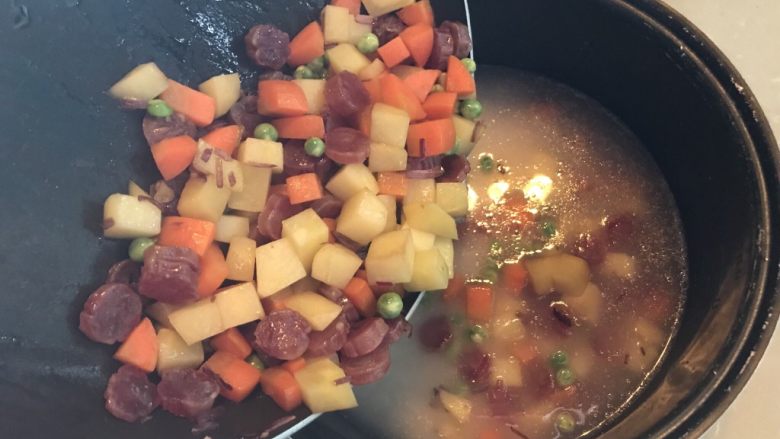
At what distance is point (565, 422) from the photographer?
75.9 inches

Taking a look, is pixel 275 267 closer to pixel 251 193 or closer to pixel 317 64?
pixel 251 193

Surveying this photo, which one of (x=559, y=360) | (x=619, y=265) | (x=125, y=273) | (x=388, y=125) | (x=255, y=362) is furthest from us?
(x=619, y=265)

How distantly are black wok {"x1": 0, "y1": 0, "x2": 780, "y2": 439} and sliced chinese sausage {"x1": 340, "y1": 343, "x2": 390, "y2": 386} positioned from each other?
0.54ft

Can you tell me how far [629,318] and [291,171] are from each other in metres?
1.15

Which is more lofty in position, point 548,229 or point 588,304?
point 548,229

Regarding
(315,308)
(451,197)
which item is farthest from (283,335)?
(451,197)

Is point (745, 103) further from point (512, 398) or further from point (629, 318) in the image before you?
point (512, 398)

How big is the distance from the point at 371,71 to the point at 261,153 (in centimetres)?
45

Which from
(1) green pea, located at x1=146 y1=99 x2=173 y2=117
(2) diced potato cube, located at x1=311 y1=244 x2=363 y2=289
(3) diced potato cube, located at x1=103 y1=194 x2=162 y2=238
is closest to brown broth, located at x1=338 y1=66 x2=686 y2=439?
(2) diced potato cube, located at x1=311 y1=244 x2=363 y2=289

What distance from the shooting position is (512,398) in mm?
1958

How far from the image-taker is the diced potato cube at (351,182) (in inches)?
71.9

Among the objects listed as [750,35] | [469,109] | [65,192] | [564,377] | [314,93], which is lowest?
[564,377]

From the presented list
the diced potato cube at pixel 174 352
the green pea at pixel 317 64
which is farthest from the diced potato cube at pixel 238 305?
the green pea at pixel 317 64

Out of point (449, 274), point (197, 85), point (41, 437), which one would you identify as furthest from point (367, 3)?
point (41, 437)
